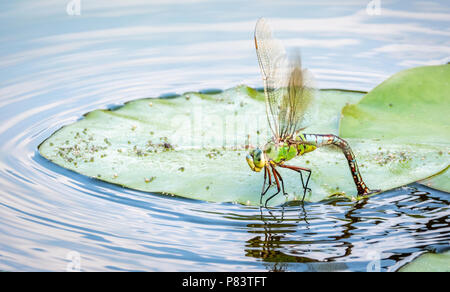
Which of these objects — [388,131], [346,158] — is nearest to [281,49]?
[346,158]

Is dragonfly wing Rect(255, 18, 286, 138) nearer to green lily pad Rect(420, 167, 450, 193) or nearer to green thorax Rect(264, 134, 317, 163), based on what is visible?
green thorax Rect(264, 134, 317, 163)

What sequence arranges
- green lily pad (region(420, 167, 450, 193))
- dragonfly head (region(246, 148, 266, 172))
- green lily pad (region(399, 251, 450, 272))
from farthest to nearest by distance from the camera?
green lily pad (region(420, 167, 450, 193)), dragonfly head (region(246, 148, 266, 172)), green lily pad (region(399, 251, 450, 272))

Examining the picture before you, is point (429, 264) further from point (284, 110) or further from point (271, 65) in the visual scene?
point (271, 65)

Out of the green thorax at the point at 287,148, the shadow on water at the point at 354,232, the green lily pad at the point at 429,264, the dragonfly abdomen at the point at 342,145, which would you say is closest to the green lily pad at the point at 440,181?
the shadow on water at the point at 354,232

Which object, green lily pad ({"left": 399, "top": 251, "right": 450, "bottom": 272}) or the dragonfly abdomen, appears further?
the dragonfly abdomen

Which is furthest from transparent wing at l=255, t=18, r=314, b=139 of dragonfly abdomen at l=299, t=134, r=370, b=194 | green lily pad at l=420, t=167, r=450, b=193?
green lily pad at l=420, t=167, r=450, b=193

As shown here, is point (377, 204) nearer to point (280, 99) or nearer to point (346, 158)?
point (346, 158)
